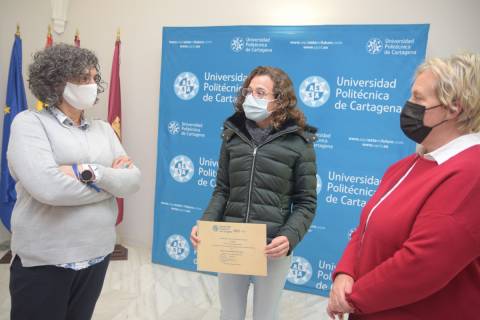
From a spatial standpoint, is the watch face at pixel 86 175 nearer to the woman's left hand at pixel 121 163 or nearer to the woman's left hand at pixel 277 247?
the woman's left hand at pixel 121 163

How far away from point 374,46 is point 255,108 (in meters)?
1.54

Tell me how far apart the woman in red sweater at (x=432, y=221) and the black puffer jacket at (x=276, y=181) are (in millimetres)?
458

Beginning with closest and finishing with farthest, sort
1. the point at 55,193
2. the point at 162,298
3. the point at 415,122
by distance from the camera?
the point at 415,122 → the point at 55,193 → the point at 162,298

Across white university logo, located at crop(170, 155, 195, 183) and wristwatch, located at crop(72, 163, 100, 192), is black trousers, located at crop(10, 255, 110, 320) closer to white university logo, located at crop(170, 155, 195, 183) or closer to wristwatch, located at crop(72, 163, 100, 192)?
wristwatch, located at crop(72, 163, 100, 192)

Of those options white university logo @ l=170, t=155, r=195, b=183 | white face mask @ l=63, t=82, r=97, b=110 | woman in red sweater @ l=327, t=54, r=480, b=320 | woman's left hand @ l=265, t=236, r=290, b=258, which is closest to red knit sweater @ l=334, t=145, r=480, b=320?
woman in red sweater @ l=327, t=54, r=480, b=320

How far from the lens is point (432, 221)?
0.95 m

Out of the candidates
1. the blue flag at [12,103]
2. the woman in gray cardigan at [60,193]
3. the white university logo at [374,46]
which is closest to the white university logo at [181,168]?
the blue flag at [12,103]

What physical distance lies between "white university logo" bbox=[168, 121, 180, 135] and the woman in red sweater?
7.92 feet

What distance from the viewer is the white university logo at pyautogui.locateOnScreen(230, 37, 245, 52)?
10.1 ft

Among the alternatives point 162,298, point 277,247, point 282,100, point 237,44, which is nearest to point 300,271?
point 162,298

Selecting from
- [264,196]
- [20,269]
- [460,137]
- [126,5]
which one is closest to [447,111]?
[460,137]

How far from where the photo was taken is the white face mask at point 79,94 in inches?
61.3

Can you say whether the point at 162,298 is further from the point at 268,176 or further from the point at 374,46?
the point at 374,46

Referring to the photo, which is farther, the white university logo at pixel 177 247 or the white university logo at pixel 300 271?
the white university logo at pixel 177 247
